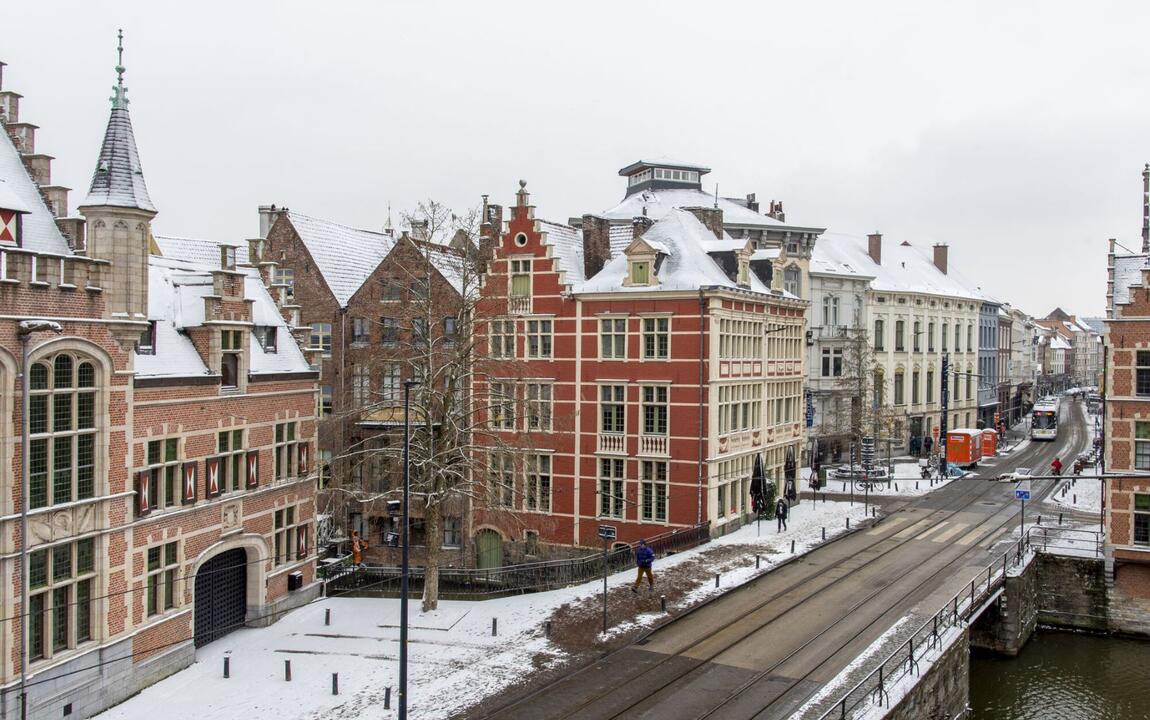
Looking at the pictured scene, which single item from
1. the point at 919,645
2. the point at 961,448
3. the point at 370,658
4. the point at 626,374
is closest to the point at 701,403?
the point at 626,374

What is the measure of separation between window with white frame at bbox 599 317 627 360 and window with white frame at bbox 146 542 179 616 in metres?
19.5

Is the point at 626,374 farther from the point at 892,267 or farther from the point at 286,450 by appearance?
the point at 892,267

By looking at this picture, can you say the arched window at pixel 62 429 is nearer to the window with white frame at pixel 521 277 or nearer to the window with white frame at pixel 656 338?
the window with white frame at pixel 521 277

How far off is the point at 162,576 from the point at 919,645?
19467 mm

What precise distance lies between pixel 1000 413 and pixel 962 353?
45.8 ft

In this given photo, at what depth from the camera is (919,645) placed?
23141mm

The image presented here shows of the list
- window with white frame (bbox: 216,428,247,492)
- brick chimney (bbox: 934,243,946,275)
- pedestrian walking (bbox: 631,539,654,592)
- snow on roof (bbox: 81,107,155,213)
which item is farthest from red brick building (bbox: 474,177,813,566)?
brick chimney (bbox: 934,243,946,275)

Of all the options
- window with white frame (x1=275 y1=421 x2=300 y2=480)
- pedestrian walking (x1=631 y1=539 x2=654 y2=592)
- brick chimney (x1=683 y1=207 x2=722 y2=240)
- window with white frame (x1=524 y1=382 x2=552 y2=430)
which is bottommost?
pedestrian walking (x1=631 y1=539 x2=654 y2=592)

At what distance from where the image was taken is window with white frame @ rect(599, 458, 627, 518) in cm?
3956

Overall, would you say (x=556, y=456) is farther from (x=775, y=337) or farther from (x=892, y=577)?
(x=892, y=577)

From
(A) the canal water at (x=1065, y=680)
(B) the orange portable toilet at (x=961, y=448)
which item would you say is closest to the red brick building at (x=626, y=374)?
(A) the canal water at (x=1065, y=680)

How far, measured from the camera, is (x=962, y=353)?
79.8m

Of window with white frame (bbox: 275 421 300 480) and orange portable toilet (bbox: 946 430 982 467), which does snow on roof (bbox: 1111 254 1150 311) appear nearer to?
orange portable toilet (bbox: 946 430 982 467)

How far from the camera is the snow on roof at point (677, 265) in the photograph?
127 feet
